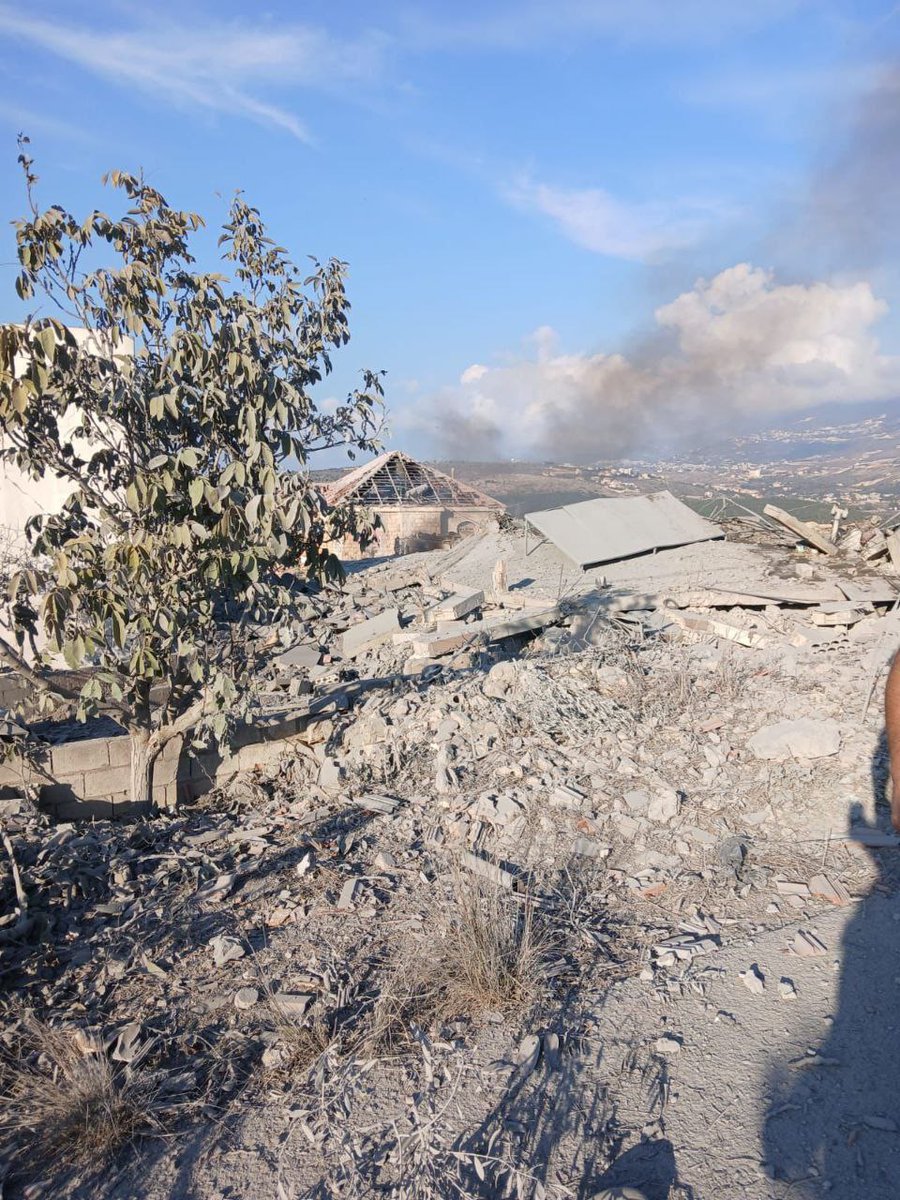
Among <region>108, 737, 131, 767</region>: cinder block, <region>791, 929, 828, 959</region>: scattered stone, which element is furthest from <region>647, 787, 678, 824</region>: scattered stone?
<region>108, 737, 131, 767</region>: cinder block

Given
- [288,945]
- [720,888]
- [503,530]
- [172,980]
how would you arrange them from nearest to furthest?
[172,980] < [288,945] < [720,888] < [503,530]

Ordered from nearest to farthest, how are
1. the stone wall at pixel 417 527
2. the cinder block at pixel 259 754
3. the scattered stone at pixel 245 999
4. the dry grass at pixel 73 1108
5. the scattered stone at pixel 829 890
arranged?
the dry grass at pixel 73 1108
the scattered stone at pixel 245 999
the scattered stone at pixel 829 890
the cinder block at pixel 259 754
the stone wall at pixel 417 527

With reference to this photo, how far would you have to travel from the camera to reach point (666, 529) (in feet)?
40.5

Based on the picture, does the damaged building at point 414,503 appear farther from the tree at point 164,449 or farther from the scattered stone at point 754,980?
the scattered stone at point 754,980

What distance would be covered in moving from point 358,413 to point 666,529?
324 inches

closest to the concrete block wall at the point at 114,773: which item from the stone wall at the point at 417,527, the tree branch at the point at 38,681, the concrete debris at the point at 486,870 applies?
the tree branch at the point at 38,681

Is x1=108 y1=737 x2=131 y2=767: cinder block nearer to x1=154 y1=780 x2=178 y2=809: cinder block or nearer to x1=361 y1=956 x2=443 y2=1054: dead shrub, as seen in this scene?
x1=154 y1=780 x2=178 y2=809: cinder block

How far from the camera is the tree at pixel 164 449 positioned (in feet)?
12.6

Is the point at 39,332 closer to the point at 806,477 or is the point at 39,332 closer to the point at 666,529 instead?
the point at 666,529

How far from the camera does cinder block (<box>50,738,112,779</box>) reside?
5746mm

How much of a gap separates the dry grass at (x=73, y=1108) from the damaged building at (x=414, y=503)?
15.8m

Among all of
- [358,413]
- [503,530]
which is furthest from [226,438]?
[503,530]

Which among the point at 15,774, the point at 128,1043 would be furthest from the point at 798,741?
the point at 15,774

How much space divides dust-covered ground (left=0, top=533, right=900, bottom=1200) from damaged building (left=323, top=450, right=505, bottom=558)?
1322 centimetres
